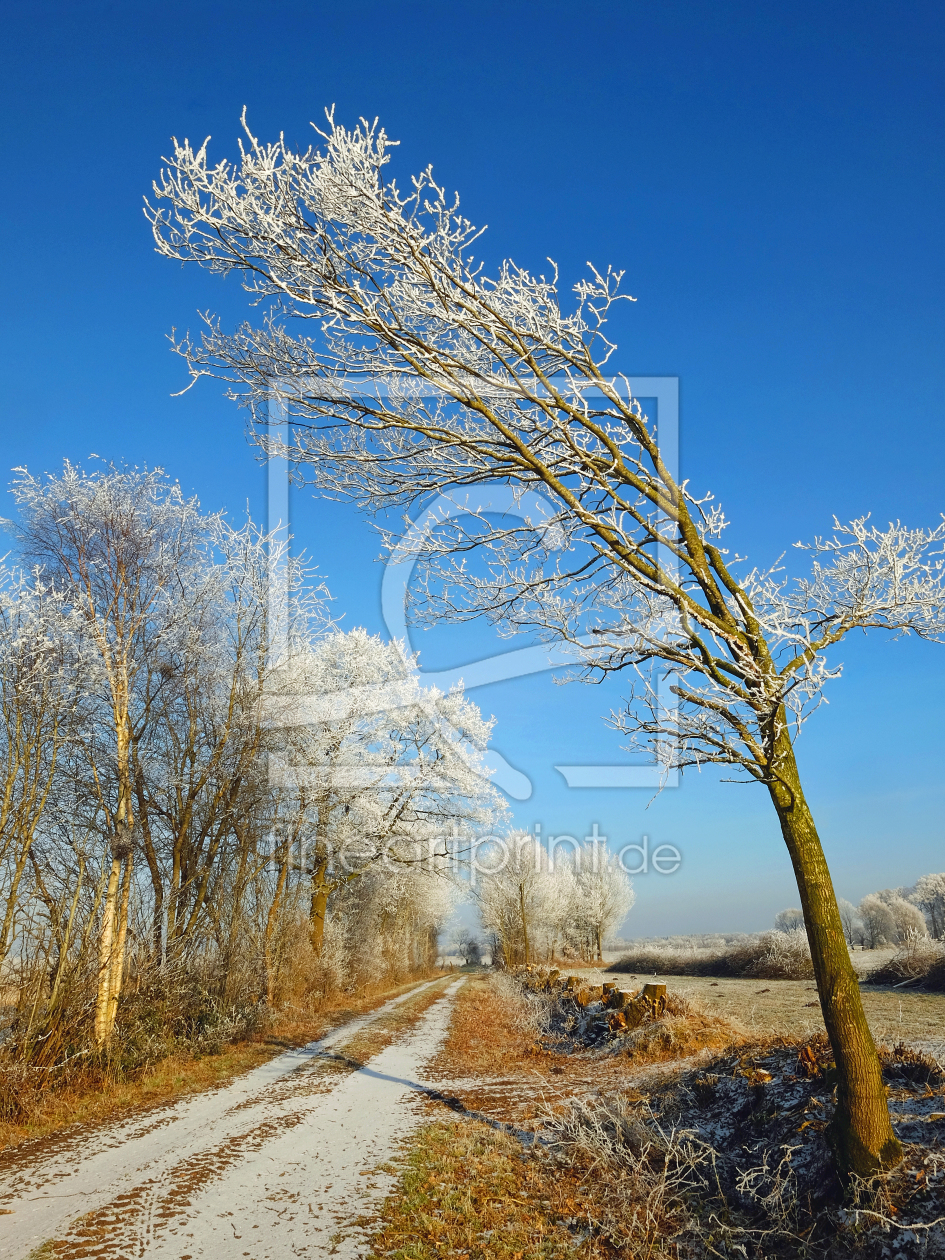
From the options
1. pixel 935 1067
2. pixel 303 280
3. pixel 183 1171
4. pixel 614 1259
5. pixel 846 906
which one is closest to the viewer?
pixel 614 1259

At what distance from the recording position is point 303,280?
4773 millimetres

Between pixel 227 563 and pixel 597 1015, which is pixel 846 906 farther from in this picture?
pixel 227 563

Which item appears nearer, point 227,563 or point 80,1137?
point 80,1137

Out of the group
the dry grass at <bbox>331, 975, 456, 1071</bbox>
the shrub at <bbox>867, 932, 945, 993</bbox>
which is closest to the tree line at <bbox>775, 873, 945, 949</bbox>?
the shrub at <bbox>867, 932, 945, 993</bbox>

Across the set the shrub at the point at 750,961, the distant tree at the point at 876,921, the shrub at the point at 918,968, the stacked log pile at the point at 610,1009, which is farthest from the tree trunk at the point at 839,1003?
the distant tree at the point at 876,921

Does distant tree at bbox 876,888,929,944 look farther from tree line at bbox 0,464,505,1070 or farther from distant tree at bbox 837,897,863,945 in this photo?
tree line at bbox 0,464,505,1070

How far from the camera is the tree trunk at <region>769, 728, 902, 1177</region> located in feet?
13.0

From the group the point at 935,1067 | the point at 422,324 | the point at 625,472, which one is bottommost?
the point at 935,1067

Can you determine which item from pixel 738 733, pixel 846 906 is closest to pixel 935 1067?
pixel 738 733

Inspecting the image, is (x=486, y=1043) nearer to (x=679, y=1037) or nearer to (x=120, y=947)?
(x=679, y=1037)

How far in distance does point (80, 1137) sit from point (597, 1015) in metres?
8.45

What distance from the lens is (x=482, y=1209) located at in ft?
15.7

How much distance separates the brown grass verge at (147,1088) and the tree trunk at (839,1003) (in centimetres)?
700

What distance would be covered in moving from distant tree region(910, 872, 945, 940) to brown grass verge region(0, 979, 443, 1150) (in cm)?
5183
